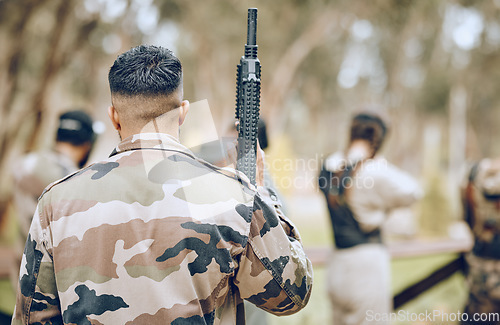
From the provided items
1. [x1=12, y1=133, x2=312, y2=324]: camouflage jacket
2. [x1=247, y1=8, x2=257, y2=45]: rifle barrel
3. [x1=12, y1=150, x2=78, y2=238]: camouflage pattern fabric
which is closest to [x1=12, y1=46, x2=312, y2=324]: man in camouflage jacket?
[x1=12, y1=133, x2=312, y2=324]: camouflage jacket

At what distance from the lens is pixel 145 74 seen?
1.46m

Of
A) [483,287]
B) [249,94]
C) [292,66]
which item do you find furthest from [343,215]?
[292,66]

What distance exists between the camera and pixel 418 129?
28781 mm

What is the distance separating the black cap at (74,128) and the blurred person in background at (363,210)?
1.84 m

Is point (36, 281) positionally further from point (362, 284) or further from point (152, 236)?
point (362, 284)

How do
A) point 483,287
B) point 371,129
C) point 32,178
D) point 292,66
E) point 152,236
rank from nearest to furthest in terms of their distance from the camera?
point 152,236, point 32,178, point 371,129, point 483,287, point 292,66

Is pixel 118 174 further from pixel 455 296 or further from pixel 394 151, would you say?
pixel 394 151

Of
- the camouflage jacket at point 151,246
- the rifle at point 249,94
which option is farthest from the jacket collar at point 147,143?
the rifle at point 249,94

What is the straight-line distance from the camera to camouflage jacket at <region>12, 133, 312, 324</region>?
1357 millimetres

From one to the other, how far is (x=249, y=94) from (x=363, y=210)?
196cm

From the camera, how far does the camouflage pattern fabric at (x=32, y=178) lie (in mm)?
3150

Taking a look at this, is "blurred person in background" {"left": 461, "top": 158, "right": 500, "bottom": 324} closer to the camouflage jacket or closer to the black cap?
the camouflage jacket

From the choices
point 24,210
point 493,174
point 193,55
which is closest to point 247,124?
point 24,210

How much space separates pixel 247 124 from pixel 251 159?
0.14 meters
